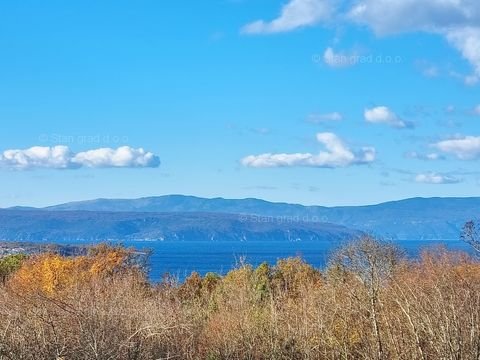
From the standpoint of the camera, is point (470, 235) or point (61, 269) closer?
point (470, 235)

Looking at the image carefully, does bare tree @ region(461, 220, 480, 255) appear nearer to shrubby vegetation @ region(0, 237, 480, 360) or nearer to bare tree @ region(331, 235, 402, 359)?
shrubby vegetation @ region(0, 237, 480, 360)

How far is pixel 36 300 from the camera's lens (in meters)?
17.2

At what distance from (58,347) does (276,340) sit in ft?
20.3

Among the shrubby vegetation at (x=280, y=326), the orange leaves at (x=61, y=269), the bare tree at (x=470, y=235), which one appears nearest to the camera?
the shrubby vegetation at (x=280, y=326)

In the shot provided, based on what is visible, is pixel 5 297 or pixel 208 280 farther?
pixel 208 280

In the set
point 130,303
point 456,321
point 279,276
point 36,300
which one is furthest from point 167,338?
point 279,276

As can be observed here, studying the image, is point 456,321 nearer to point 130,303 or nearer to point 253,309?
point 130,303

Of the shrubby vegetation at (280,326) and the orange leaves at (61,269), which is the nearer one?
the shrubby vegetation at (280,326)

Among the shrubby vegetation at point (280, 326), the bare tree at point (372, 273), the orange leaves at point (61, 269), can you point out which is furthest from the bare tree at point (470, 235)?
the orange leaves at point (61, 269)

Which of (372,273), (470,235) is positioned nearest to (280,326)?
(470,235)

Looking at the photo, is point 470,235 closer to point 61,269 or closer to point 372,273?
point 372,273

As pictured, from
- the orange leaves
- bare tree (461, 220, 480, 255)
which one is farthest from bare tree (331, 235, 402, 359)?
the orange leaves

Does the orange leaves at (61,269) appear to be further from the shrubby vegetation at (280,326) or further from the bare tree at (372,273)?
the bare tree at (372,273)

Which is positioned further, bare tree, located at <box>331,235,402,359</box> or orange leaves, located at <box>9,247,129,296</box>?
orange leaves, located at <box>9,247,129,296</box>
